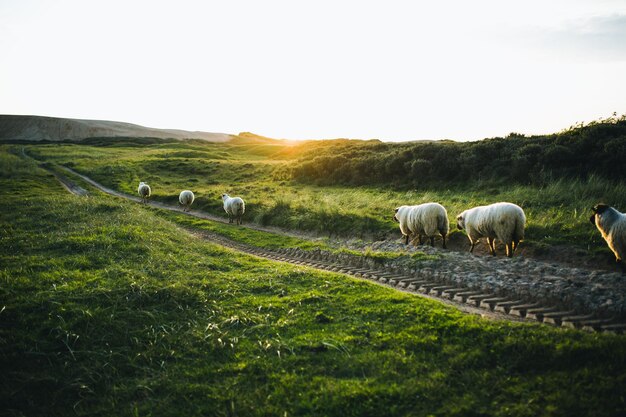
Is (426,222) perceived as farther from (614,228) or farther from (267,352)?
(267,352)

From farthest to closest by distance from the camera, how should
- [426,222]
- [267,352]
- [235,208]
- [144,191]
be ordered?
[144,191], [235,208], [426,222], [267,352]

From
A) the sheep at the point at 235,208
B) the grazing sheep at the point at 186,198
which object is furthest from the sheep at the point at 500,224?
the grazing sheep at the point at 186,198

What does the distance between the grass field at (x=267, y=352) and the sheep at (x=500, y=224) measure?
5770 millimetres

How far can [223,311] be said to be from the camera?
25.0 feet

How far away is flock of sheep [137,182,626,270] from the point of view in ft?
32.4

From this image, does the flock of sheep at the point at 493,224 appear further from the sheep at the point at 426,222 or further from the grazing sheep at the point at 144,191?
the grazing sheep at the point at 144,191

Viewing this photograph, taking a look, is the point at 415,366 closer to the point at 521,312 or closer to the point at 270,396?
the point at 270,396

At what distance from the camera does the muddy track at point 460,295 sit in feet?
22.3

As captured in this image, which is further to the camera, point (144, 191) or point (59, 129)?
point (59, 129)

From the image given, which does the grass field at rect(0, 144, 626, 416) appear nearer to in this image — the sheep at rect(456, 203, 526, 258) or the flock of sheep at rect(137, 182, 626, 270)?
the flock of sheep at rect(137, 182, 626, 270)

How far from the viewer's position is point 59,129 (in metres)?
127

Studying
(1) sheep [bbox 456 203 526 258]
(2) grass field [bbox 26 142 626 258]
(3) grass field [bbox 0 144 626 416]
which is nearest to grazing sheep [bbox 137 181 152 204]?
(2) grass field [bbox 26 142 626 258]

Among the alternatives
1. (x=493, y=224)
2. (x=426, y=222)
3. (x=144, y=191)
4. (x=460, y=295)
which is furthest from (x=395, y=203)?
(x=144, y=191)

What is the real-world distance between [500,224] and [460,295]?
4.87 meters
